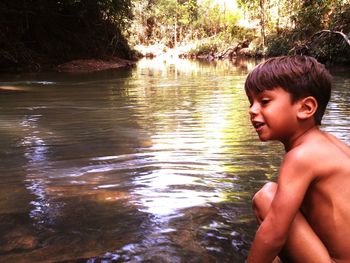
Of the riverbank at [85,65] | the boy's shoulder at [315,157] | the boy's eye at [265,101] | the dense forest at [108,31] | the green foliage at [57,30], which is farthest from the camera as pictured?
the riverbank at [85,65]

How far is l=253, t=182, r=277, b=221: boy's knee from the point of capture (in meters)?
1.56

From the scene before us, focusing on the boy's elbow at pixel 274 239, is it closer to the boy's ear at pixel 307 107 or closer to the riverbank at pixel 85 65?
the boy's ear at pixel 307 107

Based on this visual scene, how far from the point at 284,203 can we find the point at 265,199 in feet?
0.48

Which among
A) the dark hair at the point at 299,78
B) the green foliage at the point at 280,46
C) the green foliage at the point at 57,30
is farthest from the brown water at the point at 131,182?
the green foliage at the point at 280,46

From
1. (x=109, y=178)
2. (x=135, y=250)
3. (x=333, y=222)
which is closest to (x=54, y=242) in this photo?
(x=135, y=250)

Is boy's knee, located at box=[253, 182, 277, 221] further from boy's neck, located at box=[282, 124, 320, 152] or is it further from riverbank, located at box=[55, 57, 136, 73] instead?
riverbank, located at box=[55, 57, 136, 73]

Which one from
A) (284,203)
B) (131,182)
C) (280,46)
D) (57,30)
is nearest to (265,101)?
(284,203)

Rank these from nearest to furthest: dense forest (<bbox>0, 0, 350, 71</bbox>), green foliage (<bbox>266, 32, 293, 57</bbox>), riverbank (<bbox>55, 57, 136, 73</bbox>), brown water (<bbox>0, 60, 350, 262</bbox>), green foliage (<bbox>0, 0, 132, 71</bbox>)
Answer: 1. brown water (<bbox>0, 60, 350, 262</bbox>)
2. dense forest (<bbox>0, 0, 350, 71</bbox>)
3. green foliage (<bbox>0, 0, 132, 71</bbox>)
4. riverbank (<bbox>55, 57, 136, 73</bbox>)
5. green foliage (<bbox>266, 32, 293, 57</bbox>)

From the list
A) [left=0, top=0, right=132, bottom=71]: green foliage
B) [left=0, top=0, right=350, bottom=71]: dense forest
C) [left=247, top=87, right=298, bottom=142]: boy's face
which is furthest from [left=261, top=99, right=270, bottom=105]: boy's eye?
[left=0, top=0, right=132, bottom=71]: green foliage

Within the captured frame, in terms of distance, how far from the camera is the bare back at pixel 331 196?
1418mm

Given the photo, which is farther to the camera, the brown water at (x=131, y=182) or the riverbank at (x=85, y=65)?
the riverbank at (x=85, y=65)

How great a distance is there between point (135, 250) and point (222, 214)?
2.03 feet

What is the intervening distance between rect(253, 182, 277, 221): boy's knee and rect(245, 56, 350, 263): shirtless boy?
5 centimetres

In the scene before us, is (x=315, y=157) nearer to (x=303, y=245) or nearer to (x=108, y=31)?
(x=303, y=245)
